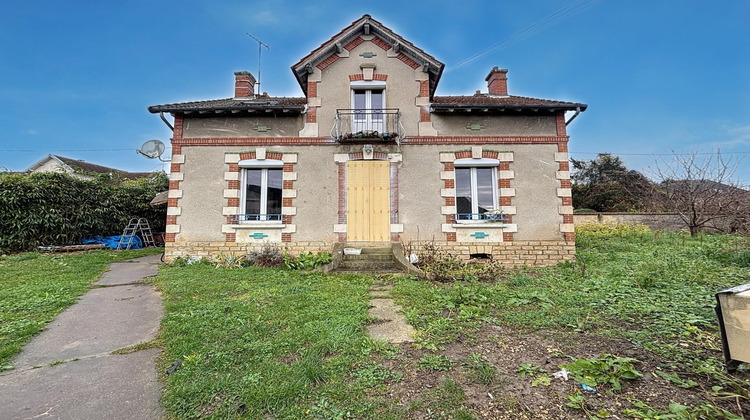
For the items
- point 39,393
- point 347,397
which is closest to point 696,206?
point 347,397

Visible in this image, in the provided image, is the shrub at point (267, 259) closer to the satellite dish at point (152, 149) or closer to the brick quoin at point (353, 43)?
the brick quoin at point (353, 43)

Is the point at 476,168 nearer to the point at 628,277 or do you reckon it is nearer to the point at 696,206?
the point at 628,277

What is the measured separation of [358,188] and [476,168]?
3.18m

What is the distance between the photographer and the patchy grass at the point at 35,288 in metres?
3.53

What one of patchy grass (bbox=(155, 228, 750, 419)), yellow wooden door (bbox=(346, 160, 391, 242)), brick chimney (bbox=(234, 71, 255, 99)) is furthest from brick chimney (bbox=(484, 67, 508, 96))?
brick chimney (bbox=(234, 71, 255, 99))

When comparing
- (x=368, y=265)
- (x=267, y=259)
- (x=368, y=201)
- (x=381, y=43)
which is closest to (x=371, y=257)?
(x=368, y=265)

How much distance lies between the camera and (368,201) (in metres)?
8.16

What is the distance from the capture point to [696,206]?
39.8ft

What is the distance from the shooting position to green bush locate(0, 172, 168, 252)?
30.7 ft

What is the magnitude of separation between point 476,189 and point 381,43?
473 centimetres

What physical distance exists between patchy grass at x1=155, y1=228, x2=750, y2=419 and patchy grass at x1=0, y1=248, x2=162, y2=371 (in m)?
1.36

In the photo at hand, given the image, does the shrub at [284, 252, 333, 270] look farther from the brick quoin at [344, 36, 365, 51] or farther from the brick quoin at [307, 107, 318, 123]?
the brick quoin at [344, 36, 365, 51]

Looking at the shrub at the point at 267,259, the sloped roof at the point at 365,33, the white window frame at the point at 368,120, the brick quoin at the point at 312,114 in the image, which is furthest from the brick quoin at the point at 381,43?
the shrub at the point at 267,259

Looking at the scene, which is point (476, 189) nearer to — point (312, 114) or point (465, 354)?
point (312, 114)
